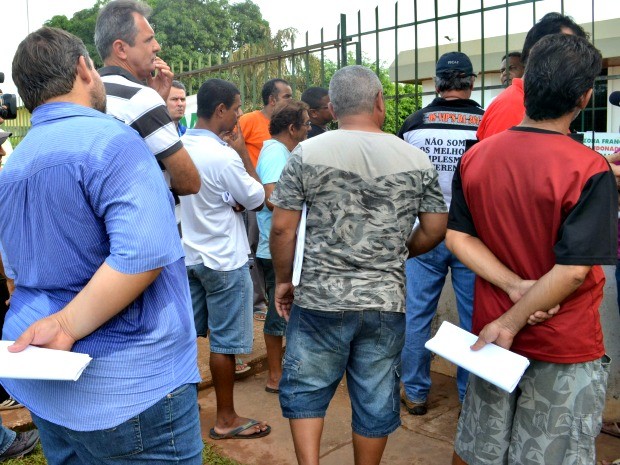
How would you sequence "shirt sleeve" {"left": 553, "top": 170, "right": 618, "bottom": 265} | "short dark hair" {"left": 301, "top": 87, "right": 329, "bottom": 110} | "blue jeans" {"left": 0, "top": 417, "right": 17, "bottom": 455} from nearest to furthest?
1. "shirt sleeve" {"left": 553, "top": 170, "right": 618, "bottom": 265}
2. "blue jeans" {"left": 0, "top": 417, "right": 17, "bottom": 455}
3. "short dark hair" {"left": 301, "top": 87, "right": 329, "bottom": 110}

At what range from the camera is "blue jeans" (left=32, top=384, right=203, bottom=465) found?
1.91 metres

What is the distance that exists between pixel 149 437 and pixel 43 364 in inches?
15.4

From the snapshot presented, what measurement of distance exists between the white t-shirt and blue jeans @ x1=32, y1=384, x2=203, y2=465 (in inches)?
77.9

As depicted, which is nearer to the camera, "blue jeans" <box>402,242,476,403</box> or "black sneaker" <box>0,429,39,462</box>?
"black sneaker" <box>0,429,39,462</box>

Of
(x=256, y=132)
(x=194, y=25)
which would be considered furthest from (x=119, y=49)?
(x=194, y=25)

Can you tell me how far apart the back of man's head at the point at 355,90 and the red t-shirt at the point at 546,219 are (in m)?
0.58

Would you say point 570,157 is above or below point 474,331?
above

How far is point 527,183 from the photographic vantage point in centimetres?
235

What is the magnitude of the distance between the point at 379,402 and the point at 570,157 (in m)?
1.36

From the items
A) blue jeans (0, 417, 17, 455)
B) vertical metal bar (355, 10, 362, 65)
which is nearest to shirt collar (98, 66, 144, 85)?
blue jeans (0, 417, 17, 455)

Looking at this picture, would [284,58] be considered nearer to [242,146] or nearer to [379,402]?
[242,146]

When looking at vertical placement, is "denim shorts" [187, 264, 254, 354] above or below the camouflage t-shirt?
below

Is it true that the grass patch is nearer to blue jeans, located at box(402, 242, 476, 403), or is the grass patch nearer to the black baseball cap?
blue jeans, located at box(402, 242, 476, 403)

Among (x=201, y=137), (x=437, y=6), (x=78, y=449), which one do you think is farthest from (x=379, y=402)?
(x=437, y=6)
